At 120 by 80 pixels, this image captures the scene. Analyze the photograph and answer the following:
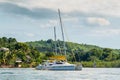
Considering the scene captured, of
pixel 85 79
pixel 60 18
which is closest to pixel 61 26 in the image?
pixel 60 18

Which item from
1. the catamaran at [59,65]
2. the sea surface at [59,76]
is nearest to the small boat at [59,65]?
the catamaran at [59,65]

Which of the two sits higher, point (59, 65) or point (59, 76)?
point (59, 65)

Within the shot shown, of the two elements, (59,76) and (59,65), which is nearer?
(59,76)

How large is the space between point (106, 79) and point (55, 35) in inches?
2933

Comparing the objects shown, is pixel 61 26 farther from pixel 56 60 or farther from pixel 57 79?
pixel 57 79

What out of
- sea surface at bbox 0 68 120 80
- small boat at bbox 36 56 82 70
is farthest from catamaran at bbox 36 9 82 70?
sea surface at bbox 0 68 120 80

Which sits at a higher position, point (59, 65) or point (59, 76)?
point (59, 65)

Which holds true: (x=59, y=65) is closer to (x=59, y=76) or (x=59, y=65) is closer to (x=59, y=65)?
(x=59, y=65)

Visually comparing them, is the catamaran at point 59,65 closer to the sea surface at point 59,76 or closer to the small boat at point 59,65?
the small boat at point 59,65

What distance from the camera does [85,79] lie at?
104625 mm

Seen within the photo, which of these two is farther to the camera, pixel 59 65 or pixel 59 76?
pixel 59 65

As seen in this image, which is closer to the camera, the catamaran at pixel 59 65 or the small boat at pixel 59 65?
the catamaran at pixel 59 65

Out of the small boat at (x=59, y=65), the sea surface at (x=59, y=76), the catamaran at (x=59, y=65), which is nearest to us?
the sea surface at (x=59, y=76)

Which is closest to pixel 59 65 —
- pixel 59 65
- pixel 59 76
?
A: pixel 59 65
